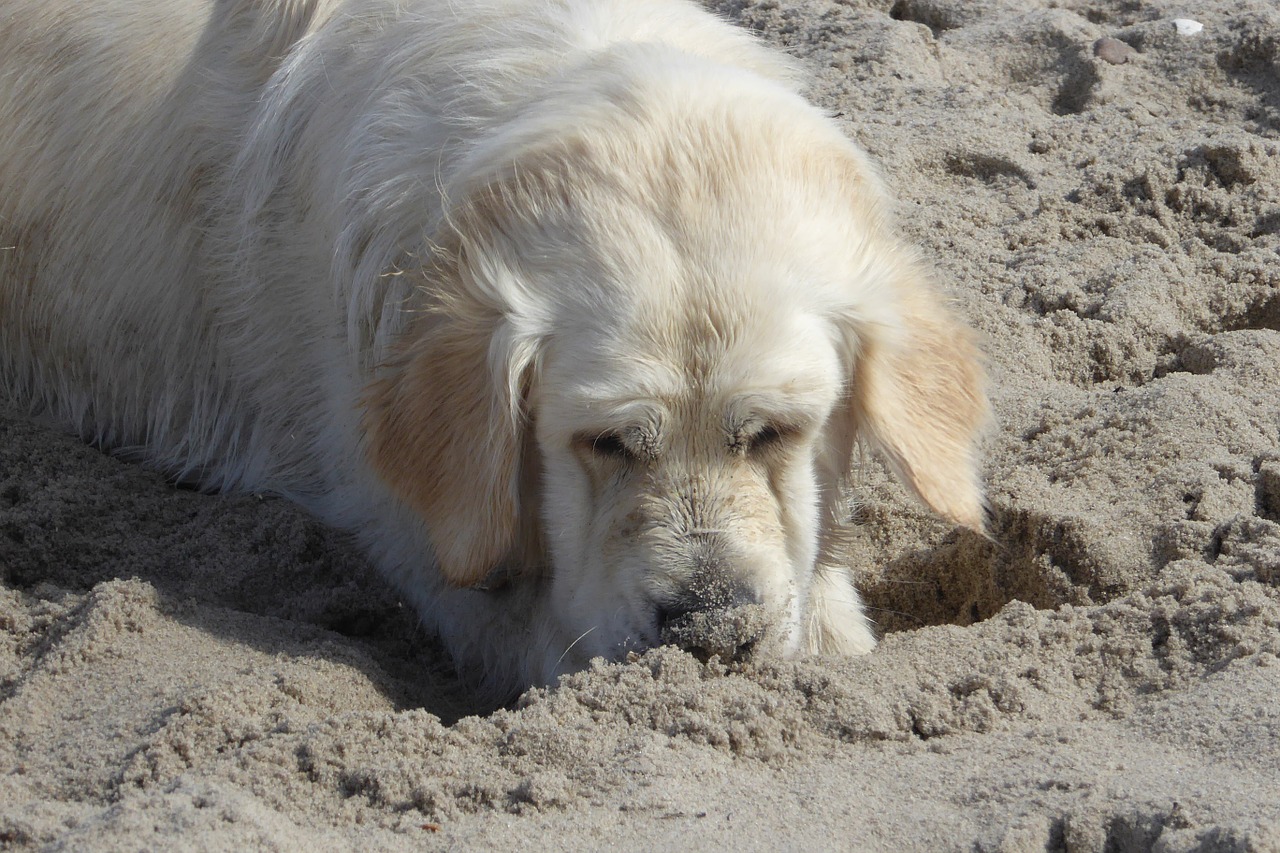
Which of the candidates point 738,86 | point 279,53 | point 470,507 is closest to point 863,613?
point 470,507

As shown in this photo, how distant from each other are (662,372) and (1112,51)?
3.88 m

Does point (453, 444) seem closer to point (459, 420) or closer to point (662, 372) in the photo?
point (459, 420)

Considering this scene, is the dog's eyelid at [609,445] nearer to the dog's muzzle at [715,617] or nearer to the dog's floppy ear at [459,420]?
the dog's floppy ear at [459,420]

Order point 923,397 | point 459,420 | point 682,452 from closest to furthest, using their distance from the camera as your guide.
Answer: point 682,452 → point 459,420 → point 923,397

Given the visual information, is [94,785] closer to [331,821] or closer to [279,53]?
[331,821]

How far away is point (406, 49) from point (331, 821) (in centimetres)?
213

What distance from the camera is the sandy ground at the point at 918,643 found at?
2.30 meters

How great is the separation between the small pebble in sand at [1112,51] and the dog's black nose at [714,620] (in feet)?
12.8

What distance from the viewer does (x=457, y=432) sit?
3162 millimetres

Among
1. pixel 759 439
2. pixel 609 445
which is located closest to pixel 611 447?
pixel 609 445

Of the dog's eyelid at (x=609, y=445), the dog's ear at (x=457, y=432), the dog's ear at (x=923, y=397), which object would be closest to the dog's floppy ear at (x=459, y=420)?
the dog's ear at (x=457, y=432)

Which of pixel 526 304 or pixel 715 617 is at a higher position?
pixel 526 304

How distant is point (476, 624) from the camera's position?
356 centimetres

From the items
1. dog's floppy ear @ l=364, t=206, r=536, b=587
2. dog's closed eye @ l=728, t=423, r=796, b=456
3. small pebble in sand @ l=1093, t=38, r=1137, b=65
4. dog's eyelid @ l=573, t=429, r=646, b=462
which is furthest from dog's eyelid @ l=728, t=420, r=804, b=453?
small pebble in sand @ l=1093, t=38, r=1137, b=65
